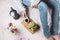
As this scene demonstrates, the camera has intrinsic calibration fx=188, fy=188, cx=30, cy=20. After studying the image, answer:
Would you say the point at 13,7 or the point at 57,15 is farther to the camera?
the point at 13,7

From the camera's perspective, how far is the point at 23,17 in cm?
225

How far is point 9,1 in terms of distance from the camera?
2395mm

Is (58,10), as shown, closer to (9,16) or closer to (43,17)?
(43,17)

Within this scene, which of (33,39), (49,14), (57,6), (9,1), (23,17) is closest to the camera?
(57,6)

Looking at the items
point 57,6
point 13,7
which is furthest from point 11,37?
point 57,6

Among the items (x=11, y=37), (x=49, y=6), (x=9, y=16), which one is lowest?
(x=11, y=37)

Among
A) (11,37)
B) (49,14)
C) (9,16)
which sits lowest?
(11,37)

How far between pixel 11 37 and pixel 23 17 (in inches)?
11.4

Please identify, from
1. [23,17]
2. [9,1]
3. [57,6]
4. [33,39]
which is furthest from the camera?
A: [9,1]

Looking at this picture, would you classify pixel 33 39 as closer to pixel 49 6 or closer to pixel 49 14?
pixel 49 14

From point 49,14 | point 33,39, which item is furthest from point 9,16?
point 49,14

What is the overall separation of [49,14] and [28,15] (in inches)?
15.9

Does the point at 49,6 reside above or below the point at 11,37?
above

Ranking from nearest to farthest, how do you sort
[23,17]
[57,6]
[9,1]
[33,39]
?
[57,6] < [33,39] < [23,17] < [9,1]
